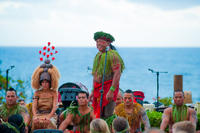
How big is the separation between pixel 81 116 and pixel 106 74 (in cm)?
85

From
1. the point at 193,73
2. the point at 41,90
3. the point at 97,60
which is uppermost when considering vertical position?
the point at 193,73

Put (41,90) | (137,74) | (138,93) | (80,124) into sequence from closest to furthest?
(80,124)
(41,90)
(138,93)
(137,74)

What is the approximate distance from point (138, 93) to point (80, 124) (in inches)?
106

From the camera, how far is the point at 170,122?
A: 6586 mm

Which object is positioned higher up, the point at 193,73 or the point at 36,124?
the point at 193,73

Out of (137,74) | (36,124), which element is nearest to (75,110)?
(36,124)

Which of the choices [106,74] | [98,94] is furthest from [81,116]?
[106,74]

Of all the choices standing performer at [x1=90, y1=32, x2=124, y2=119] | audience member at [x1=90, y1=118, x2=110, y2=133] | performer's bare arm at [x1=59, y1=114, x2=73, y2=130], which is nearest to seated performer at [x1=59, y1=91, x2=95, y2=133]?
performer's bare arm at [x1=59, y1=114, x2=73, y2=130]

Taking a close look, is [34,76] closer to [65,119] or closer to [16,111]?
[16,111]

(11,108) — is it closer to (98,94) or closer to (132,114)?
(98,94)

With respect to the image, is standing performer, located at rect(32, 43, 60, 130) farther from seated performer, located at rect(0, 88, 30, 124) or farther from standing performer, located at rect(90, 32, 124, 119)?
standing performer, located at rect(90, 32, 124, 119)

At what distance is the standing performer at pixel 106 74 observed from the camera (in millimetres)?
6770

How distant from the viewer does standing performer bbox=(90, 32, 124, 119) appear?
677cm

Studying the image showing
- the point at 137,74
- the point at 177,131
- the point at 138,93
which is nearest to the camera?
the point at 177,131
